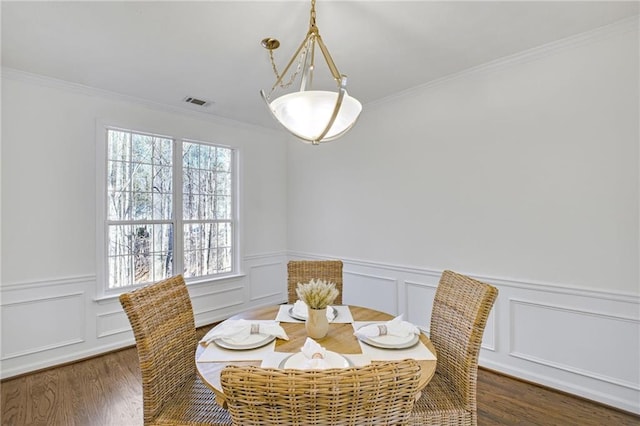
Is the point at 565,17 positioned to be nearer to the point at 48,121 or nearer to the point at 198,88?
the point at 198,88

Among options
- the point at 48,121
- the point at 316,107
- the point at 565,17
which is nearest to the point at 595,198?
the point at 565,17

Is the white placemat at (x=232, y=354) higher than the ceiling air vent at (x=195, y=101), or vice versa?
the ceiling air vent at (x=195, y=101)

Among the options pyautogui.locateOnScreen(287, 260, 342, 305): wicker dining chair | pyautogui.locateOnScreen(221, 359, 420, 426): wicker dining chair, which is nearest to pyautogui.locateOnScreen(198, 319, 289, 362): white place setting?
pyautogui.locateOnScreen(221, 359, 420, 426): wicker dining chair

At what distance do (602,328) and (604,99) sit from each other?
160 centimetres

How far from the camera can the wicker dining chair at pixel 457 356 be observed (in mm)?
1456

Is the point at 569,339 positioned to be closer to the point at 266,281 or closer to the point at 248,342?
the point at 248,342

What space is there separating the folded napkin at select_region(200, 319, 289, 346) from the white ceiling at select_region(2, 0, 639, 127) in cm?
187

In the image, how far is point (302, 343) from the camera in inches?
62.9

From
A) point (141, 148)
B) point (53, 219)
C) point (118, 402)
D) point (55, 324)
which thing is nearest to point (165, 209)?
point (141, 148)

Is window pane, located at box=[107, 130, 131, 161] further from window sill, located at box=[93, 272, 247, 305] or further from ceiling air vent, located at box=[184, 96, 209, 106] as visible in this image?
window sill, located at box=[93, 272, 247, 305]

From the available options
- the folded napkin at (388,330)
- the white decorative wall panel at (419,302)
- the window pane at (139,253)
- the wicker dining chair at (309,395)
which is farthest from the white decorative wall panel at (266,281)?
the wicker dining chair at (309,395)

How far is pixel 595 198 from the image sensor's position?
7.47ft

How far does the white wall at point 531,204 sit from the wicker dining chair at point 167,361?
228 centimetres

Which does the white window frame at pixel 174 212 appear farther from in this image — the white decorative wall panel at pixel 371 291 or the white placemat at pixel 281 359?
the white placemat at pixel 281 359
